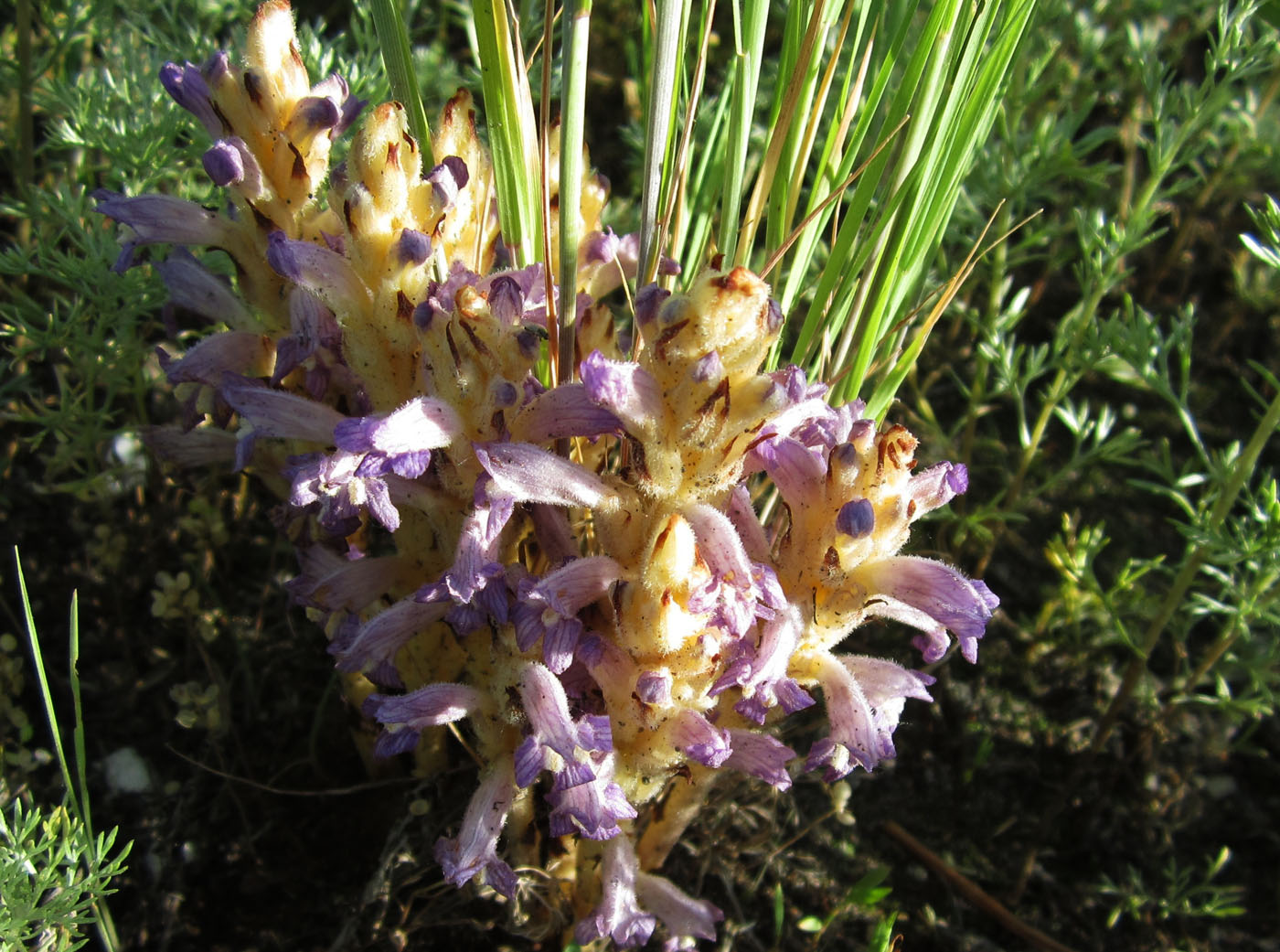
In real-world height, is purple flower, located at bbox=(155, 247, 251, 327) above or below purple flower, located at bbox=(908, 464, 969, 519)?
above

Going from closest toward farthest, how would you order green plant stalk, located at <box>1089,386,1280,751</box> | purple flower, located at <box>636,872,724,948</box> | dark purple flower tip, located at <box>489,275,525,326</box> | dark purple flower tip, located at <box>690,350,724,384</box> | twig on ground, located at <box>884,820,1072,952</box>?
dark purple flower tip, located at <box>690,350,724,384</box>
dark purple flower tip, located at <box>489,275,525,326</box>
purple flower, located at <box>636,872,724,948</box>
green plant stalk, located at <box>1089,386,1280,751</box>
twig on ground, located at <box>884,820,1072,952</box>

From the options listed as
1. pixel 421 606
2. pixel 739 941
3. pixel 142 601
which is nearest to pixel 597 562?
pixel 421 606

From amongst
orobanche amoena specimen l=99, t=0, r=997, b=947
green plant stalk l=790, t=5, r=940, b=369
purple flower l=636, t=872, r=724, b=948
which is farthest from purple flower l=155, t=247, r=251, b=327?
purple flower l=636, t=872, r=724, b=948

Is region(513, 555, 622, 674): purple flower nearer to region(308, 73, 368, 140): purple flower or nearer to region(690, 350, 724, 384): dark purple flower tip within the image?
region(690, 350, 724, 384): dark purple flower tip

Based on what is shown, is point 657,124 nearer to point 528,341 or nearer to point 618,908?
point 528,341

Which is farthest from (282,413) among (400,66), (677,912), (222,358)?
(677,912)

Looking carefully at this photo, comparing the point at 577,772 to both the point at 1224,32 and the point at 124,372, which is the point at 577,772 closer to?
the point at 124,372
